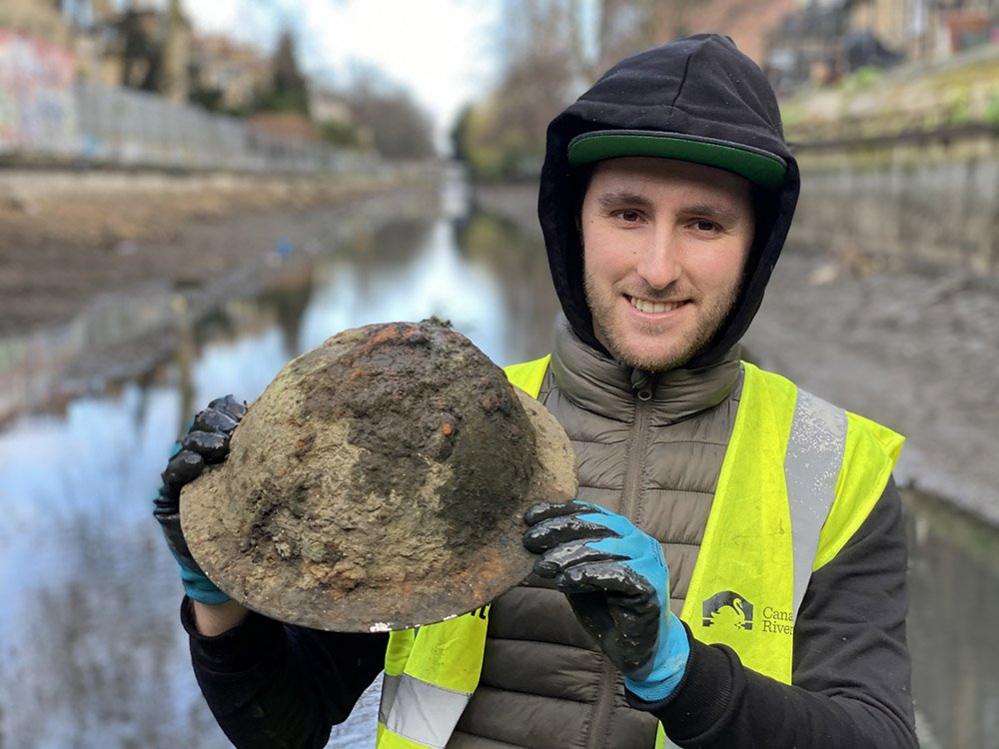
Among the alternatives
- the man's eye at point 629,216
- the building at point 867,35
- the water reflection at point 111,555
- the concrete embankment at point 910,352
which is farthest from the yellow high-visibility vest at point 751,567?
the building at point 867,35

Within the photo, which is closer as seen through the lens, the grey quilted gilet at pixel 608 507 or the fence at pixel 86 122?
the grey quilted gilet at pixel 608 507

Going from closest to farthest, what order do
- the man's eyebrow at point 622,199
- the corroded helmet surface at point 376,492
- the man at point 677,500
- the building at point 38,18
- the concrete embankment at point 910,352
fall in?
the corroded helmet surface at point 376,492 < the man at point 677,500 < the man's eyebrow at point 622,199 < the concrete embankment at point 910,352 < the building at point 38,18

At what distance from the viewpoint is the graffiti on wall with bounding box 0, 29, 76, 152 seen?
21.4 metres

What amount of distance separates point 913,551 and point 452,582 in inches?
185

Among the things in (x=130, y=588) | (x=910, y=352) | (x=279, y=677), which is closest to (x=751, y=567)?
(x=279, y=677)

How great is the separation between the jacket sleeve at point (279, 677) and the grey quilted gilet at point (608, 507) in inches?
12.1

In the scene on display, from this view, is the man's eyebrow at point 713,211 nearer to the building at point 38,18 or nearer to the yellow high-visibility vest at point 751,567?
the yellow high-visibility vest at point 751,567

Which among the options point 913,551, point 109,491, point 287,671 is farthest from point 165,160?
point 287,671

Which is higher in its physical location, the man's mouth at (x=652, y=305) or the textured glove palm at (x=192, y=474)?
the man's mouth at (x=652, y=305)

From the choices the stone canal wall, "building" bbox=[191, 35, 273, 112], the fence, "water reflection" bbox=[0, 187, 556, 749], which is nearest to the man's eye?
Answer: "water reflection" bbox=[0, 187, 556, 749]

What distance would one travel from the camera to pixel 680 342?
1852 mm

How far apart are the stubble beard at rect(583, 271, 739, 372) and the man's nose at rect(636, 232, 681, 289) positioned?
0.04 meters

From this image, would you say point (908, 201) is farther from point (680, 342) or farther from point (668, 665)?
point (668, 665)

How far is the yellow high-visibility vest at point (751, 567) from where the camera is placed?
5.58ft
